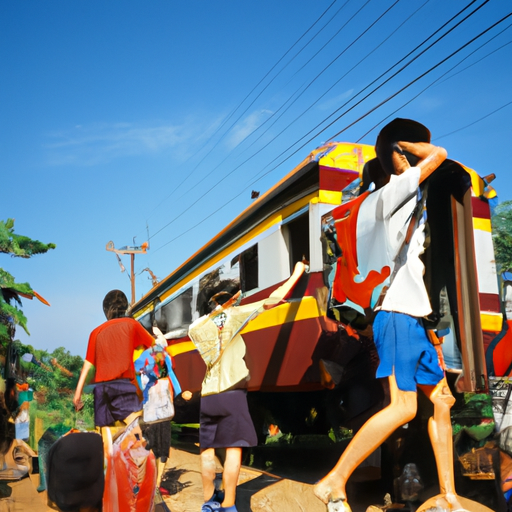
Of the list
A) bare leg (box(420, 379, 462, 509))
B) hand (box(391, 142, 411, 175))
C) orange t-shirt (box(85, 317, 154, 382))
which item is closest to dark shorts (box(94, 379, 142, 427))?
orange t-shirt (box(85, 317, 154, 382))

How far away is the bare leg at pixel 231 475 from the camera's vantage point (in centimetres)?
474

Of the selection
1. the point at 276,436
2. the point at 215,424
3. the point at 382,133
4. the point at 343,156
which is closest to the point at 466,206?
Result: the point at 382,133

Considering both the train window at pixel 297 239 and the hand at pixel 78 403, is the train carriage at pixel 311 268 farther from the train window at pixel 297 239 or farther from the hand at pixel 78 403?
the hand at pixel 78 403

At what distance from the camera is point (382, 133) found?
4.16 meters

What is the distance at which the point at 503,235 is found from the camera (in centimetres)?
419

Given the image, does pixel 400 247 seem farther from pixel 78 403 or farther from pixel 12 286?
pixel 12 286

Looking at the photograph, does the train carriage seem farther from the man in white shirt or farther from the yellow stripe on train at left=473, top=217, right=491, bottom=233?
the man in white shirt

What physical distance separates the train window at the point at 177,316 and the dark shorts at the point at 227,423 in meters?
1.88

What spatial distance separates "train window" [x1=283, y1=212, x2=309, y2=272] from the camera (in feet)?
17.4

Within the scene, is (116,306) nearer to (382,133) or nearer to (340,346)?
(340,346)

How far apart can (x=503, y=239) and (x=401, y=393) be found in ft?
4.17

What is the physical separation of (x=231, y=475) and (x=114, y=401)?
1.27 m

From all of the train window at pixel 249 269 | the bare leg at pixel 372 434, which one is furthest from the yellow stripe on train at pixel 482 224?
the train window at pixel 249 269

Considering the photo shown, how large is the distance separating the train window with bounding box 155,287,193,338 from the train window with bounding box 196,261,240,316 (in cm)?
32
